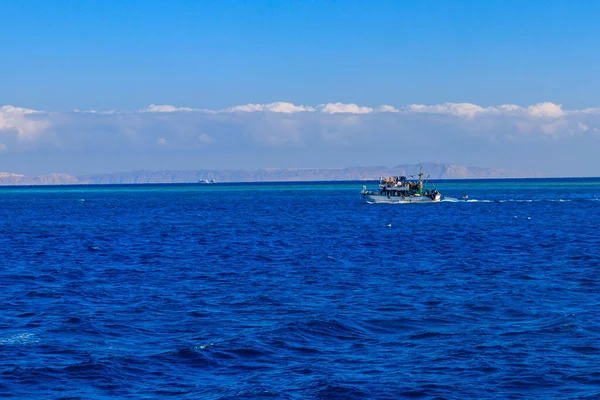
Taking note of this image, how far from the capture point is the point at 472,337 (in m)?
28.4

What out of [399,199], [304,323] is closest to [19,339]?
[304,323]

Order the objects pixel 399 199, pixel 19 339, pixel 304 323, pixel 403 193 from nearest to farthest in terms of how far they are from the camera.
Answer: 1. pixel 19 339
2. pixel 304 323
3. pixel 403 193
4. pixel 399 199

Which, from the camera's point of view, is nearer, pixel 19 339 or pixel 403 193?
pixel 19 339

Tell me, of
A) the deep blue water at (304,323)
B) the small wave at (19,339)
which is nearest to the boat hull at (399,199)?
the deep blue water at (304,323)

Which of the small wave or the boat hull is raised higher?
the boat hull

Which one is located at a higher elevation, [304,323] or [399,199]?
[399,199]

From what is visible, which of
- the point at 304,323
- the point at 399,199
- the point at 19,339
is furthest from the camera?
the point at 399,199

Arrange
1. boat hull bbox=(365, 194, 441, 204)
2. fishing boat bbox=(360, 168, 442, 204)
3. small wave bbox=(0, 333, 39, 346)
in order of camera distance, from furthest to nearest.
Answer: boat hull bbox=(365, 194, 441, 204) → fishing boat bbox=(360, 168, 442, 204) → small wave bbox=(0, 333, 39, 346)

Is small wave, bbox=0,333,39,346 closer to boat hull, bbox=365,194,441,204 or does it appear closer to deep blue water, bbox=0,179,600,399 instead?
deep blue water, bbox=0,179,600,399

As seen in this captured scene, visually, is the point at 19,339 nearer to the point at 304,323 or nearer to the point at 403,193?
the point at 304,323

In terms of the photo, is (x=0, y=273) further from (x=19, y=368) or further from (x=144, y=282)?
(x=19, y=368)

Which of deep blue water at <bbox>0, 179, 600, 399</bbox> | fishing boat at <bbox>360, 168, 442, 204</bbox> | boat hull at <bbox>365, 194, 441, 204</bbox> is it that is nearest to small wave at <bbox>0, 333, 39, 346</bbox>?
deep blue water at <bbox>0, 179, 600, 399</bbox>

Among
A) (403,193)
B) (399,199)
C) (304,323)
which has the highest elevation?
(403,193)

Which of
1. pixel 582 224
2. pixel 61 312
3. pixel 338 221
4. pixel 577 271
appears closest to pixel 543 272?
pixel 577 271
